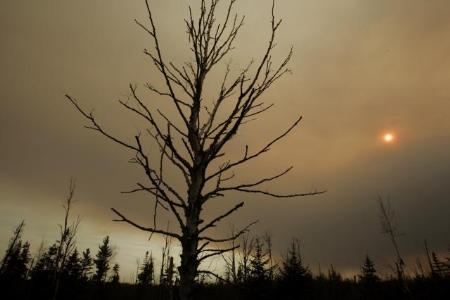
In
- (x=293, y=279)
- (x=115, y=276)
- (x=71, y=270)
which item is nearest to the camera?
(x=293, y=279)

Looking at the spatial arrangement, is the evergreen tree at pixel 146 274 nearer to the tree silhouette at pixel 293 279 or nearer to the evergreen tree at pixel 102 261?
the evergreen tree at pixel 102 261

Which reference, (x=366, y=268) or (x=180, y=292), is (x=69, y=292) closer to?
(x=366, y=268)

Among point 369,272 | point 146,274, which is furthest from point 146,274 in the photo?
point 369,272

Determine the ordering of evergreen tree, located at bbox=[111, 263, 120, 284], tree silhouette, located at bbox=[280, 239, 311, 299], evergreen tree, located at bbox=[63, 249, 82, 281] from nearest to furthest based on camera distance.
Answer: tree silhouette, located at bbox=[280, 239, 311, 299] → evergreen tree, located at bbox=[63, 249, 82, 281] → evergreen tree, located at bbox=[111, 263, 120, 284]

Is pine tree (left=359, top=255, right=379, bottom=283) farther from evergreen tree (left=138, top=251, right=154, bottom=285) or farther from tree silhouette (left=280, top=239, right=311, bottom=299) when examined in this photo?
evergreen tree (left=138, top=251, right=154, bottom=285)

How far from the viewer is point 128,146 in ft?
8.70

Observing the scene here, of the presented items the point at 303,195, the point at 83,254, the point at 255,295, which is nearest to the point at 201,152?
the point at 303,195

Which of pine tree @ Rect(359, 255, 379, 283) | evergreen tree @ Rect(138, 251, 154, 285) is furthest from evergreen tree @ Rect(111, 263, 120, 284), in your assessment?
pine tree @ Rect(359, 255, 379, 283)

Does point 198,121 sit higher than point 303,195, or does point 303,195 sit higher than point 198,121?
point 198,121

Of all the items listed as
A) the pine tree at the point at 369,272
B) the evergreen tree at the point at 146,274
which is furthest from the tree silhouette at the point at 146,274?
the pine tree at the point at 369,272

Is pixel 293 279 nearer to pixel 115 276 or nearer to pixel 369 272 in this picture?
pixel 369 272

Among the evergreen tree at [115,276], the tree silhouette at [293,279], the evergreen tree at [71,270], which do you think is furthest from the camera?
the evergreen tree at [115,276]

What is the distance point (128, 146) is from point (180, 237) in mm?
905

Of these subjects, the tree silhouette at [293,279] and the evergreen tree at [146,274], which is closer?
the tree silhouette at [293,279]
